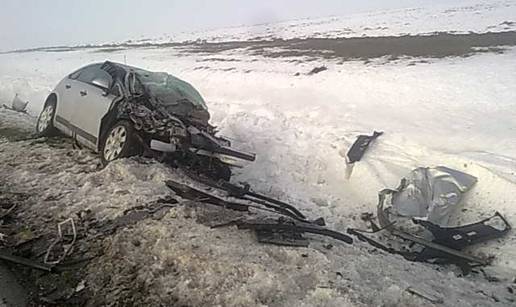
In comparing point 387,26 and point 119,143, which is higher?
point 387,26

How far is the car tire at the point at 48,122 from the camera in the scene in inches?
363

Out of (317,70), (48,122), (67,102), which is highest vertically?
(67,102)

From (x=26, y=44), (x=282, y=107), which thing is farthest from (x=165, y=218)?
(x=26, y=44)

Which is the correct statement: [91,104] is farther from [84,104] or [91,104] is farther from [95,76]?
[95,76]

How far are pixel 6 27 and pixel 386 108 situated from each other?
136 ft

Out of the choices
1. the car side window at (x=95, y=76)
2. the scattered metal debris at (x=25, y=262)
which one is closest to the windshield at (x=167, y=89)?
the car side window at (x=95, y=76)

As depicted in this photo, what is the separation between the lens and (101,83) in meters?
8.48

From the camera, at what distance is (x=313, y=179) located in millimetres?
8656

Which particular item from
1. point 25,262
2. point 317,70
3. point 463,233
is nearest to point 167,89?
point 25,262

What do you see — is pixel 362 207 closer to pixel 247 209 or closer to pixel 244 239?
pixel 247 209

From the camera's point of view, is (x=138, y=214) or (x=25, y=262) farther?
(x=138, y=214)

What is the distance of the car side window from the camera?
8.44 metres

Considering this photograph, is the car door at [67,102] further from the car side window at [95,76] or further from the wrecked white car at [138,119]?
the car side window at [95,76]

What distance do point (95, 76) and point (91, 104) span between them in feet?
2.53
